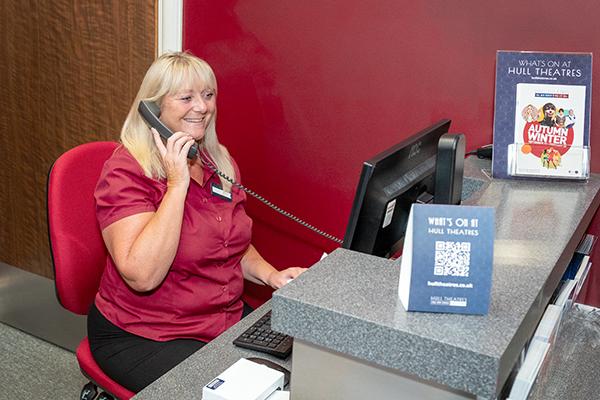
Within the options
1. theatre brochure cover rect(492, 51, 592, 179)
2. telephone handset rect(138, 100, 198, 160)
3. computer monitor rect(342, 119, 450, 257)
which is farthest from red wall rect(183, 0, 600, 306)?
computer monitor rect(342, 119, 450, 257)

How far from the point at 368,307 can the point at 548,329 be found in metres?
0.39

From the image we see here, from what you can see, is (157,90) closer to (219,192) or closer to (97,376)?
(219,192)

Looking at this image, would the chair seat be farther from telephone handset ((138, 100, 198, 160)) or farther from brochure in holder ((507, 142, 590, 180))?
brochure in holder ((507, 142, 590, 180))

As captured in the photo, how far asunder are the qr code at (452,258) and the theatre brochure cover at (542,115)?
910 mm

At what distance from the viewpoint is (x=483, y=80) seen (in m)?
2.15

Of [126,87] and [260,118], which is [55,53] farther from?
[260,118]

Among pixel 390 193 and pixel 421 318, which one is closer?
pixel 421 318

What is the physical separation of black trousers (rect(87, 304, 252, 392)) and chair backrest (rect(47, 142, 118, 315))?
10 centimetres

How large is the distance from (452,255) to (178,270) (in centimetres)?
114

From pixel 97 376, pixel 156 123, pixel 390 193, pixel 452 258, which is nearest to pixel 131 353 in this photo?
pixel 97 376

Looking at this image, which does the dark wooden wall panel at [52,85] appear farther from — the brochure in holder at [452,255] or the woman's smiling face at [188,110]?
the brochure in holder at [452,255]

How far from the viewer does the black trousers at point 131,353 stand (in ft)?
6.16

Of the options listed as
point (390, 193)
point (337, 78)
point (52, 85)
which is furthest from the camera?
point (52, 85)

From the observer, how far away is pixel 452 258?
1.03 m
